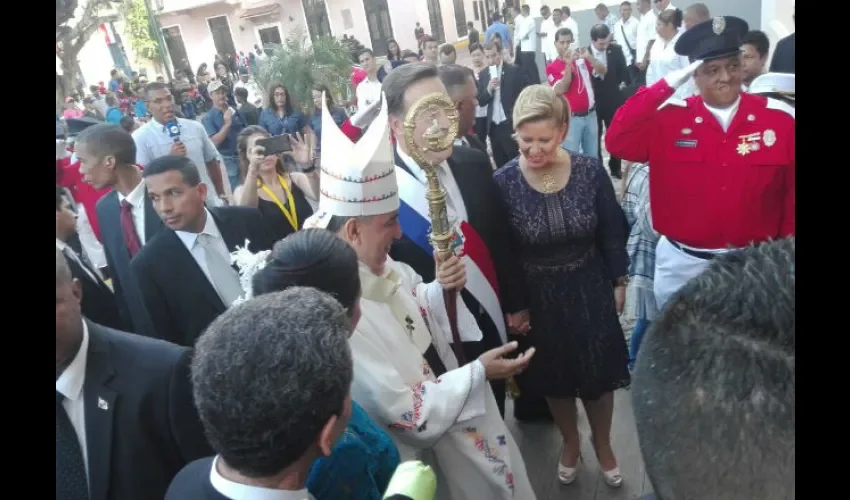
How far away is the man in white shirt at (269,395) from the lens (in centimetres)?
105

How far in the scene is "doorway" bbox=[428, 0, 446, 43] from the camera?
21.9 m

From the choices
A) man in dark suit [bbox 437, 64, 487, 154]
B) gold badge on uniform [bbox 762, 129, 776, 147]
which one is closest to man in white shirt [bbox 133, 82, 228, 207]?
man in dark suit [bbox 437, 64, 487, 154]

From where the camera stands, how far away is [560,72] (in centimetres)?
648

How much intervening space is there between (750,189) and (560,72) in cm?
440

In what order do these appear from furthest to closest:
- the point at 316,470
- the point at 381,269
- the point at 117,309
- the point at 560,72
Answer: the point at 560,72 → the point at 117,309 → the point at 381,269 → the point at 316,470

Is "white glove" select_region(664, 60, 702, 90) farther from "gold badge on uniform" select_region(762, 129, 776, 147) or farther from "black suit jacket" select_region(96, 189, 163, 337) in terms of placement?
"black suit jacket" select_region(96, 189, 163, 337)

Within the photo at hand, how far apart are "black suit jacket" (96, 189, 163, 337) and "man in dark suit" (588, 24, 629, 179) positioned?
4.97 meters

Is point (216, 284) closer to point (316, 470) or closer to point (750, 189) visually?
point (316, 470)

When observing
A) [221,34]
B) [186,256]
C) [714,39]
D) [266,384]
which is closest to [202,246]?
[186,256]

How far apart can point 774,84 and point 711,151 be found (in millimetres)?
631

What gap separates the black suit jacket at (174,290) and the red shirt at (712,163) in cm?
191

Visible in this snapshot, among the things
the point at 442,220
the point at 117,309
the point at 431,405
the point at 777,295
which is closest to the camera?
the point at 777,295

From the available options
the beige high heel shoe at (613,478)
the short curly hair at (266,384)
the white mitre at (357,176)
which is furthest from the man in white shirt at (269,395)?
the beige high heel shoe at (613,478)
